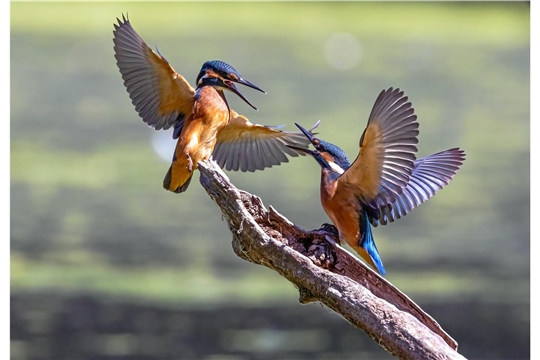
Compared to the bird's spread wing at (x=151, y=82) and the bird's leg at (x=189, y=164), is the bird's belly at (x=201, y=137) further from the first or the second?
the bird's spread wing at (x=151, y=82)

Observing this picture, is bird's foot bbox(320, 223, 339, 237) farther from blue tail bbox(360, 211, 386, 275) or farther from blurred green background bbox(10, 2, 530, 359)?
blurred green background bbox(10, 2, 530, 359)

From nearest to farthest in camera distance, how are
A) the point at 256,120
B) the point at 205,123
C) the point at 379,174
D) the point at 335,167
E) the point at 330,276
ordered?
the point at 330,276, the point at 379,174, the point at 335,167, the point at 205,123, the point at 256,120

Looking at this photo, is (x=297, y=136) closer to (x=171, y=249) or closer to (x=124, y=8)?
(x=171, y=249)

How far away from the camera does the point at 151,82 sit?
8.90 feet

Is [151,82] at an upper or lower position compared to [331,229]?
upper

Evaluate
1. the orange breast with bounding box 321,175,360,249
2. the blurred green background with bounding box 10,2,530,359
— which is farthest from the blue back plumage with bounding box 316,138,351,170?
the blurred green background with bounding box 10,2,530,359

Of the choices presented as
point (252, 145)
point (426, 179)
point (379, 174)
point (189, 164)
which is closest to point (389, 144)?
point (379, 174)

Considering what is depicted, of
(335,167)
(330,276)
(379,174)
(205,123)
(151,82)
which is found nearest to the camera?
(330,276)

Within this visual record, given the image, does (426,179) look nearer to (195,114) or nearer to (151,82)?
(195,114)

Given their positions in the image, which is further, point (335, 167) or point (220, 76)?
point (220, 76)

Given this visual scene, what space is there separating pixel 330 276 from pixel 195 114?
2.42ft

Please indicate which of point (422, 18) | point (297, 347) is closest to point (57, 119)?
point (297, 347)

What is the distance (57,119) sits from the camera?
657 centimetres

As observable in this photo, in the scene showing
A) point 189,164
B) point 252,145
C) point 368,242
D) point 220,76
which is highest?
point 220,76
